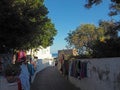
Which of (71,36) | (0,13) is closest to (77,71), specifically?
(0,13)

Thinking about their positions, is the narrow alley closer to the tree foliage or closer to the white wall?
the white wall

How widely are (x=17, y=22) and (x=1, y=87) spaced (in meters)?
5.25

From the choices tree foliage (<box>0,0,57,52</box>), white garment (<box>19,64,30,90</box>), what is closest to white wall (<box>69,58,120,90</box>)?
white garment (<box>19,64,30,90</box>)

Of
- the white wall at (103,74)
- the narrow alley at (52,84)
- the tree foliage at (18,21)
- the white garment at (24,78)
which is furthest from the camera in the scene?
the narrow alley at (52,84)

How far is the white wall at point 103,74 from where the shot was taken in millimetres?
10430

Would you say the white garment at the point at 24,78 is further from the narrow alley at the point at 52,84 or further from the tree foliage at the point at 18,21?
the narrow alley at the point at 52,84

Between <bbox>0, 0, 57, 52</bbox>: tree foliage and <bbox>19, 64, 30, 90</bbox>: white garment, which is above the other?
<bbox>0, 0, 57, 52</bbox>: tree foliage

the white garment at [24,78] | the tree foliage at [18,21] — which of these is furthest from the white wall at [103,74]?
the tree foliage at [18,21]

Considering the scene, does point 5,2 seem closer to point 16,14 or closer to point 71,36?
point 16,14

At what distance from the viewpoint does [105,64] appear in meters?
11.8

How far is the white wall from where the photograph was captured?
10430 millimetres

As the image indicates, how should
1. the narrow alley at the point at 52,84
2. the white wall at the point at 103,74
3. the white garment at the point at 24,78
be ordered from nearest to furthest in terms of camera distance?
the white garment at the point at 24,78
the white wall at the point at 103,74
the narrow alley at the point at 52,84

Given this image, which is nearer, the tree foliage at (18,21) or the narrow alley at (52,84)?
the tree foliage at (18,21)

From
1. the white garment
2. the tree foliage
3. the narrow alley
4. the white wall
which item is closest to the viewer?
the white garment
